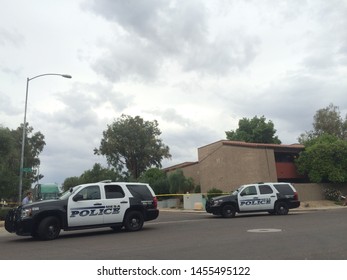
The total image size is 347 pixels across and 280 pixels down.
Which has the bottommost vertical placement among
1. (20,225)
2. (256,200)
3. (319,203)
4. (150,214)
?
(20,225)

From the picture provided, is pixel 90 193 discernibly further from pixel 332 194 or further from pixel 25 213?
pixel 332 194

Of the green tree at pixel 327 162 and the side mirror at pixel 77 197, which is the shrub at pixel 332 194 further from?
the side mirror at pixel 77 197

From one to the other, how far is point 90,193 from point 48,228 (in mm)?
1898

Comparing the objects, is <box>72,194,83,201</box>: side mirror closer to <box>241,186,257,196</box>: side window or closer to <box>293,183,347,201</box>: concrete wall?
<box>241,186,257,196</box>: side window

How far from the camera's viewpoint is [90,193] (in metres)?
14.5

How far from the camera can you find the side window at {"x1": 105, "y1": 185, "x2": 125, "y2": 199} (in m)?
14.9

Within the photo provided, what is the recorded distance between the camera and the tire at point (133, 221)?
15164 millimetres

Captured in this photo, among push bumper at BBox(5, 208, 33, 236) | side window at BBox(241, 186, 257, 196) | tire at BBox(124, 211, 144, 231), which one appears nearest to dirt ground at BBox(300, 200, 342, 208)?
side window at BBox(241, 186, 257, 196)

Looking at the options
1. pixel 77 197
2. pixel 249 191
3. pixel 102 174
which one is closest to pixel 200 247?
pixel 77 197

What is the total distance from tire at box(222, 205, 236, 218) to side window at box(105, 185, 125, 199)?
807 cm

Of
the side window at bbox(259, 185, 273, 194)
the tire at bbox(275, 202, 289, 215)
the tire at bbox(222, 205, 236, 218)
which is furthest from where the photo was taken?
the tire at bbox(275, 202, 289, 215)

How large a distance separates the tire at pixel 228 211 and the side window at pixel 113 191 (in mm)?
8074

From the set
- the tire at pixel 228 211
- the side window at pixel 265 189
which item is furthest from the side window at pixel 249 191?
the tire at pixel 228 211

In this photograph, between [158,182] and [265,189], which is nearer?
[265,189]
